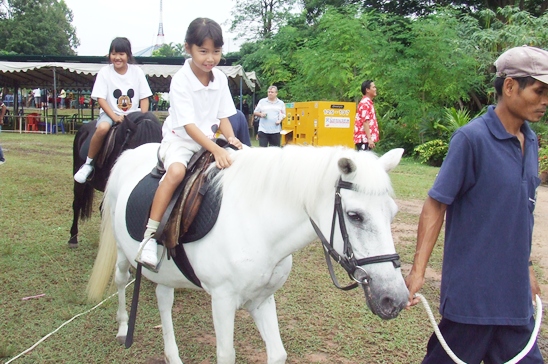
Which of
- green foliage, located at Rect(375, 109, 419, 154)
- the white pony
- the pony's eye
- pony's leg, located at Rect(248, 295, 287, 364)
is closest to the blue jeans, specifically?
the white pony

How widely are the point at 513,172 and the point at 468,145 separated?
0.70 ft

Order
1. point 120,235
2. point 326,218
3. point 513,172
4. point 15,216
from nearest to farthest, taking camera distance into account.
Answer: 1. point 513,172
2. point 326,218
3. point 120,235
4. point 15,216

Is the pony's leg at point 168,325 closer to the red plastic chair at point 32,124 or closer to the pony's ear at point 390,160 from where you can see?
the pony's ear at point 390,160

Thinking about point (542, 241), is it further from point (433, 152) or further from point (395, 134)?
point (395, 134)

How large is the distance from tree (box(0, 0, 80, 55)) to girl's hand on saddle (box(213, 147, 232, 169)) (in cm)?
5340

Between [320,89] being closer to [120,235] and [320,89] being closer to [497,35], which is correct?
[497,35]

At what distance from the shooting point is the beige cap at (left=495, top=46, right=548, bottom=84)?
191cm

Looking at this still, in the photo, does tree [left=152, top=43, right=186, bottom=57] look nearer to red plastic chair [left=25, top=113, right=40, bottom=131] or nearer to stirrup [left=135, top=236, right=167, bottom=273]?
red plastic chair [left=25, top=113, right=40, bottom=131]

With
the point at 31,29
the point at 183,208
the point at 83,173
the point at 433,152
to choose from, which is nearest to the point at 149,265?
the point at 183,208

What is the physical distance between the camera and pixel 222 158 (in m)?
2.69

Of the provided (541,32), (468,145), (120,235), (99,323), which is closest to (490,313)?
(468,145)

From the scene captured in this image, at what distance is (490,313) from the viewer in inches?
78.7

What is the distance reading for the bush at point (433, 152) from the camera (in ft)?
44.4

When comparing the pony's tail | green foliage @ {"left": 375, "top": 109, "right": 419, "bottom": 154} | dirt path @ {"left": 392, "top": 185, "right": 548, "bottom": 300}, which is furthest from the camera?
green foliage @ {"left": 375, "top": 109, "right": 419, "bottom": 154}
